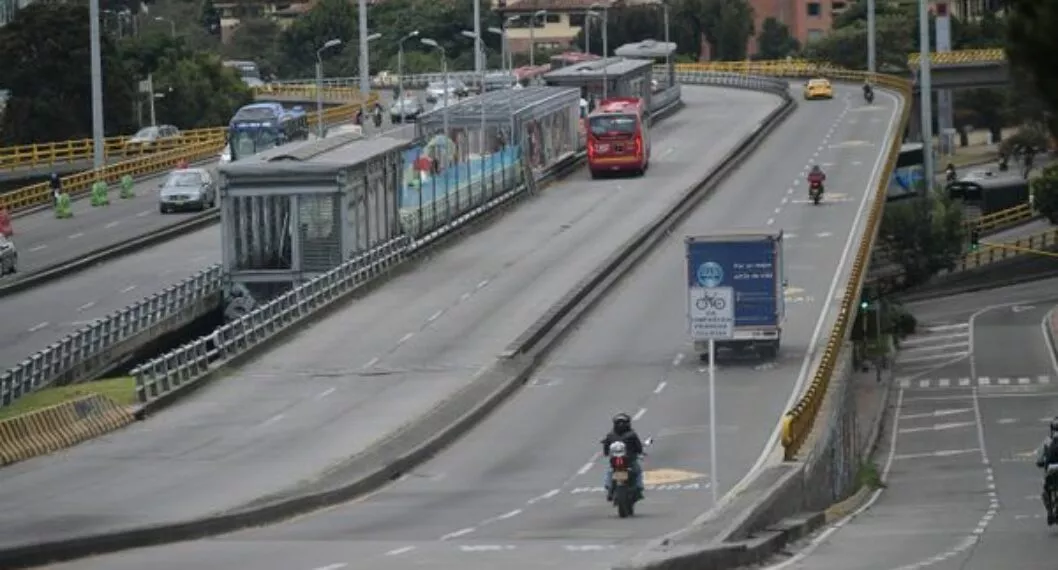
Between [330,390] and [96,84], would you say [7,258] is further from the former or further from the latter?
[330,390]

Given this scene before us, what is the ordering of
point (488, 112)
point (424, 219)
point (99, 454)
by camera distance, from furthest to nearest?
point (488, 112) < point (424, 219) < point (99, 454)

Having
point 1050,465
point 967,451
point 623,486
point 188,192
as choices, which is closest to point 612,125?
point 188,192

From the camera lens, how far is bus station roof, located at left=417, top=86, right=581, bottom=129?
82.9 metres

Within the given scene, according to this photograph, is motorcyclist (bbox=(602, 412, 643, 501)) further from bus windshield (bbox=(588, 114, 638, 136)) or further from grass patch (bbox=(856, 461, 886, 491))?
bus windshield (bbox=(588, 114, 638, 136))

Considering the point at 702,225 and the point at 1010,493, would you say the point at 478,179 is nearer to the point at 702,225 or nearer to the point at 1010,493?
the point at 702,225

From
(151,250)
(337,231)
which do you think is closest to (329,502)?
(337,231)

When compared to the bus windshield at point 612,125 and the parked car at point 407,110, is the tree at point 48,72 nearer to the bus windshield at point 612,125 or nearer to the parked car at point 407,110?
the parked car at point 407,110

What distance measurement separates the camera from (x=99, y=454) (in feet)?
140

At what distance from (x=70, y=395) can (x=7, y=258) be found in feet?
81.3

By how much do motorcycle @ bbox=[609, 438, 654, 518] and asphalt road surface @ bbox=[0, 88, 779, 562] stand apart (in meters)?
5.23

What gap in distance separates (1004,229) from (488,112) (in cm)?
5584

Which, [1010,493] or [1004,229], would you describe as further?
[1004,229]

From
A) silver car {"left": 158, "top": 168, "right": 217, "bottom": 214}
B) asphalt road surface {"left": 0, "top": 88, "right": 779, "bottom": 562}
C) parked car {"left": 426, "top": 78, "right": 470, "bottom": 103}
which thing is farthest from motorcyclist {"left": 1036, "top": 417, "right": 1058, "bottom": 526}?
parked car {"left": 426, "top": 78, "right": 470, "bottom": 103}

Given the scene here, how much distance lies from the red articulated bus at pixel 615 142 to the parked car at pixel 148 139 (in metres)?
26.7
